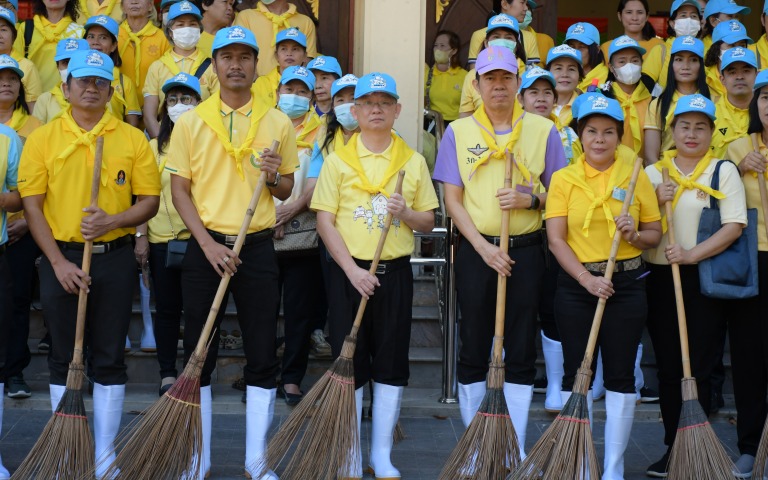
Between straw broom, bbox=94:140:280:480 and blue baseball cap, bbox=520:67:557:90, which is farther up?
blue baseball cap, bbox=520:67:557:90

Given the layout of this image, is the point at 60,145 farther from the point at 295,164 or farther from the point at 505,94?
the point at 505,94

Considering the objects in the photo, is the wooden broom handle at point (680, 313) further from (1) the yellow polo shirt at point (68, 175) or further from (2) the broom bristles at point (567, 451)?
(1) the yellow polo shirt at point (68, 175)

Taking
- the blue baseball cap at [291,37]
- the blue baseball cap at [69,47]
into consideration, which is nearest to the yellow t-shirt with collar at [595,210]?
the blue baseball cap at [291,37]

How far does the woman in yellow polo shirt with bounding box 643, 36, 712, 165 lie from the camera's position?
7.75 meters

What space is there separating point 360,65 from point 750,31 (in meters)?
7.89

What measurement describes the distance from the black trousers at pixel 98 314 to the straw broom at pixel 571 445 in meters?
2.27

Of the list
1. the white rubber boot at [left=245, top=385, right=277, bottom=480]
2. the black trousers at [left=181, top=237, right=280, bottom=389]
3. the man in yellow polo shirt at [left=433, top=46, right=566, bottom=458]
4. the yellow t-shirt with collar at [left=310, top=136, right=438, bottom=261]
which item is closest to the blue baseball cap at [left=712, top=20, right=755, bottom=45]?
the man in yellow polo shirt at [left=433, top=46, right=566, bottom=458]

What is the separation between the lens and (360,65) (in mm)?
9812

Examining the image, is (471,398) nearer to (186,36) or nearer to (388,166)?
(388,166)

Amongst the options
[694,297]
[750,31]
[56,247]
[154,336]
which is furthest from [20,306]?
[750,31]

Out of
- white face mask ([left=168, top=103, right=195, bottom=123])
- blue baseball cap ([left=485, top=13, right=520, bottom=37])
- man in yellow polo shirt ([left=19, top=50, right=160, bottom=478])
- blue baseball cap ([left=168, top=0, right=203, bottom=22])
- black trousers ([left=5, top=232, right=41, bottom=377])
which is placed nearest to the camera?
man in yellow polo shirt ([left=19, top=50, right=160, bottom=478])

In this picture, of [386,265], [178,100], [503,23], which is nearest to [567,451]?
[386,265]

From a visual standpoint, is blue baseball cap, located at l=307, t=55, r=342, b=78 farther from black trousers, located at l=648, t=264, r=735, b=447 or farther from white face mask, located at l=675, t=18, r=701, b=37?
white face mask, located at l=675, t=18, r=701, b=37

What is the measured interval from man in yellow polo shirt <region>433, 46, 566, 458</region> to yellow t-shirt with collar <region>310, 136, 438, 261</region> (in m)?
0.24
